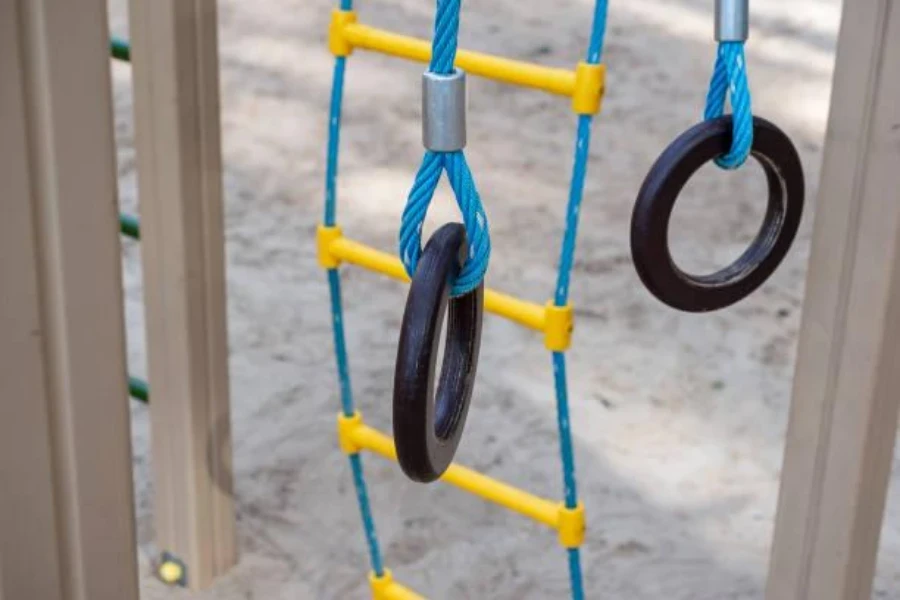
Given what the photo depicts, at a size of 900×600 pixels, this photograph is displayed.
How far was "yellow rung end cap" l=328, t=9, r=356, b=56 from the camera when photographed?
1.78 metres

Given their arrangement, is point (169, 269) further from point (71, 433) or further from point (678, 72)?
point (678, 72)

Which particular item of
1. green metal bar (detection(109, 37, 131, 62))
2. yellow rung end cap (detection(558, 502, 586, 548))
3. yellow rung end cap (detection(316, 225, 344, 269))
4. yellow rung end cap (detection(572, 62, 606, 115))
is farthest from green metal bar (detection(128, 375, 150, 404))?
yellow rung end cap (detection(572, 62, 606, 115))

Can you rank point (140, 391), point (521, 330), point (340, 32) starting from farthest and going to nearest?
point (521, 330)
point (140, 391)
point (340, 32)

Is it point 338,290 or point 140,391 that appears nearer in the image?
point 338,290

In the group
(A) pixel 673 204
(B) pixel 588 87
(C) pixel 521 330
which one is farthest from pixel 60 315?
(C) pixel 521 330

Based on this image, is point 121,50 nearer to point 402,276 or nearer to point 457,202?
point 402,276

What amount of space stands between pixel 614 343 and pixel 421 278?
1915 mm

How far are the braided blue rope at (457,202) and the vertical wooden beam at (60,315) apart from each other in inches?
8.4

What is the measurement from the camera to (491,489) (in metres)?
1.80

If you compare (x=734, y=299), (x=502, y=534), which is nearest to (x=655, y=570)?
(x=502, y=534)

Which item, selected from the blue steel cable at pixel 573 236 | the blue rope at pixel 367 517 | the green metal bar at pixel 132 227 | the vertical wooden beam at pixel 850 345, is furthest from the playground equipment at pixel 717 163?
the green metal bar at pixel 132 227

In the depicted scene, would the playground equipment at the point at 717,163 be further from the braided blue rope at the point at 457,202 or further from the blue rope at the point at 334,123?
the blue rope at the point at 334,123

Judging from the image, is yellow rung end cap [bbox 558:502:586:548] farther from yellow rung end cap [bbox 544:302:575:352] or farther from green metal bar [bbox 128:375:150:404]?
green metal bar [bbox 128:375:150:404]

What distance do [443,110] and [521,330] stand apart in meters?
1.93
